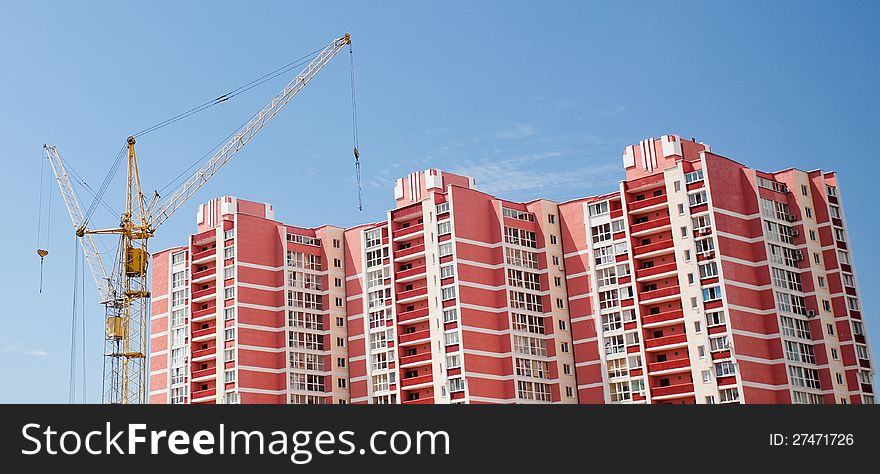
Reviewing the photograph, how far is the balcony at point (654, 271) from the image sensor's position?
90.2 meters

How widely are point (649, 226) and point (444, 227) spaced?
1900 centimetres

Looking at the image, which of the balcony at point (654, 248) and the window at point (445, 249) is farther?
the window at point (445, 249)

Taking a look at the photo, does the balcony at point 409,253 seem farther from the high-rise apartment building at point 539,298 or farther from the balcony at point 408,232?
the balcony at point 408,232

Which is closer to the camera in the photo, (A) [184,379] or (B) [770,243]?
(B) [770,243]

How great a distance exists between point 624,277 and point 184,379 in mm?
47222

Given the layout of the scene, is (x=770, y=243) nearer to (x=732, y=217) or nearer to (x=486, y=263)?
(x=732, y=217)

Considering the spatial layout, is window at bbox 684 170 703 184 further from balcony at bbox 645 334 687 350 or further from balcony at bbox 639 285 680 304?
balcony at bbox 645 334 687 350

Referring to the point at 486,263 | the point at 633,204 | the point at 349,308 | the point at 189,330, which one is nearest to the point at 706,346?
the point at 633,204

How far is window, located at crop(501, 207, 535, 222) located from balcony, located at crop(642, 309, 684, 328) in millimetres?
17154

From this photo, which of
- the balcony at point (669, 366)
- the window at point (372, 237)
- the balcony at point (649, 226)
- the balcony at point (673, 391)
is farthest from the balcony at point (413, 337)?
the balcony at point (673, 391)

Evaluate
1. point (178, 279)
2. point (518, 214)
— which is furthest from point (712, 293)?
point (178, 279)

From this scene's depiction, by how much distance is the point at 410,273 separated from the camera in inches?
3954

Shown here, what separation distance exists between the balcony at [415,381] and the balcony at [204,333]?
2112 centimetres

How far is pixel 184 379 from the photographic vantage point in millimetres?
108062
